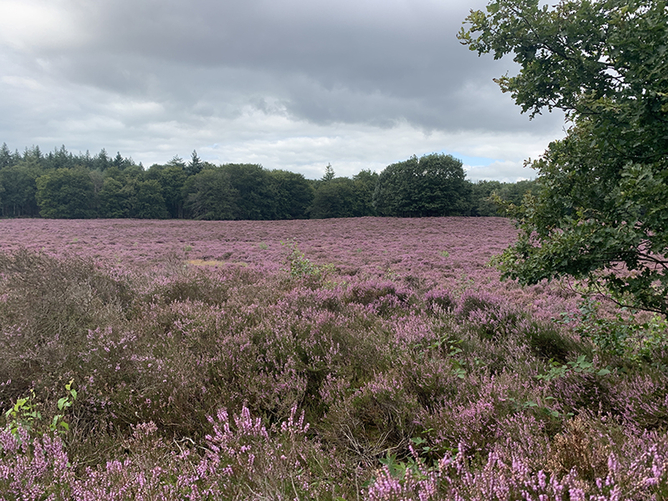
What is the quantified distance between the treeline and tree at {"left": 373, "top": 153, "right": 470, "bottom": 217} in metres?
0.14

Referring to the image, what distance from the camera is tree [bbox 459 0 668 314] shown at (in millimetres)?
2357

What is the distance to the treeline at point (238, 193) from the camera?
52312 mm

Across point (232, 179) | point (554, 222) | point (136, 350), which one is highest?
point (232, 179)

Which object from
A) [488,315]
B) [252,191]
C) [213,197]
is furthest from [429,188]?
[488,315]

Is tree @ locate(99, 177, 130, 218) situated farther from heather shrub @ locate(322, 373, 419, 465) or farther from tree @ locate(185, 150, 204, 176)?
heather shrub @ locate(322, 373, 419, 465)

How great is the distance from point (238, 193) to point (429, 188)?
105ft

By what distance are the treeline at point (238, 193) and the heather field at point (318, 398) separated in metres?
48.9

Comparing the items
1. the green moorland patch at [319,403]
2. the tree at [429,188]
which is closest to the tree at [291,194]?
the tree at [429,188]

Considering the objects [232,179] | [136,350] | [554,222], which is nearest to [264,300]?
[136,350]

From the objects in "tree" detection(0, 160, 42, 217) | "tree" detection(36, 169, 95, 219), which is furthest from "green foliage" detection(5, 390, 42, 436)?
"tree" detection(0, 160, 42, 217)

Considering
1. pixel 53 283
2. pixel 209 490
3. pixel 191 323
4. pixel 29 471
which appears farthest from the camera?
pixel 53 283

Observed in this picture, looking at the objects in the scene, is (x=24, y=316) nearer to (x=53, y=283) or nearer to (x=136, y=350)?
(x=53, y=283)

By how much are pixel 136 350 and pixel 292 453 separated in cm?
256

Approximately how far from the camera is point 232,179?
61.1 meters
